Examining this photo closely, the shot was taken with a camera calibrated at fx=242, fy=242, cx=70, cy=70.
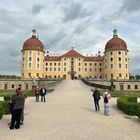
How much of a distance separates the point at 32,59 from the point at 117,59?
2638 centimetres

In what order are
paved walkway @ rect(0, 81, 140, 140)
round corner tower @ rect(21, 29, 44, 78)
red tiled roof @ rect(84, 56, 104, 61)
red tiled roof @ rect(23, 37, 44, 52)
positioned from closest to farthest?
paved walkway @ rect(0, 81, 140, 140) < round corner tower @ rect(21, 29, 44, 78) < red tiled roof @ rect(23, 37, 44, 52) < red tiled roof @ rect(84, 56, 104, 61)

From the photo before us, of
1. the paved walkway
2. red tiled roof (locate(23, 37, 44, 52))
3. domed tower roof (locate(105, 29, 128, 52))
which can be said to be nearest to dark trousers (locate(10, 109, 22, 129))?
the paved walkway

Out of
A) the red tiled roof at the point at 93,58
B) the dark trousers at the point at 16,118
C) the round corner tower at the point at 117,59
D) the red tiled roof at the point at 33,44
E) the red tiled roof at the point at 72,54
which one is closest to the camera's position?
the dark trousers at the point at 16,118

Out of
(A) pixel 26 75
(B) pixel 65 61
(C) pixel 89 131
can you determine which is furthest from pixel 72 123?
(B) pixel 65 61

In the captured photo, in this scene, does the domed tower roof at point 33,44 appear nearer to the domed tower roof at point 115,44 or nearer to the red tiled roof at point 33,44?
the red tiled roof at point 33,44

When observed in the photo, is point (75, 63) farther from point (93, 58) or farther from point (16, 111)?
point (16, 111)

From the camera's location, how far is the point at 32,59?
75375mm

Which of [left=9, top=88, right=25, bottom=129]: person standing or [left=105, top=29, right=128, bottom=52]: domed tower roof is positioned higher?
[left=105, top=29, right=128, bottom=52]: domed tower roof

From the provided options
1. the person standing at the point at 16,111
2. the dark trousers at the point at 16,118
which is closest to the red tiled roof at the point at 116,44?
the person standing at the point at 16,111

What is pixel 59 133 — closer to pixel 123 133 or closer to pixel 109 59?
pixel 123 133

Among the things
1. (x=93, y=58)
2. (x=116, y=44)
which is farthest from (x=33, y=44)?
(x=116, y=44)

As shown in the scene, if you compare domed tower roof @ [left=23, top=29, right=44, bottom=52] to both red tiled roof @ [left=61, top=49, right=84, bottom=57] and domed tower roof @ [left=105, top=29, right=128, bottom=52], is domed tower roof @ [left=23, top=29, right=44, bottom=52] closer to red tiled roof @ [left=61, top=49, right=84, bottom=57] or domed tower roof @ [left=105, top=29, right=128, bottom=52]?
red tiled roof @ [left=61, top=49, right=84, bottom=57]

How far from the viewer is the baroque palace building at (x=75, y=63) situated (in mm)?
74562

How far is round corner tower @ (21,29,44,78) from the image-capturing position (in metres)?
74.5
